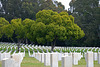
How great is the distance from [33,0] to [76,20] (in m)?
20.9

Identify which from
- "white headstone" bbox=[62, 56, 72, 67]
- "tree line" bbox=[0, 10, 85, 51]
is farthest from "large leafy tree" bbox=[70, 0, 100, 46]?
→ "white headstone" bbox=[62, 56, 72, 67]

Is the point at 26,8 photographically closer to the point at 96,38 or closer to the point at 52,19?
the point at 96,38

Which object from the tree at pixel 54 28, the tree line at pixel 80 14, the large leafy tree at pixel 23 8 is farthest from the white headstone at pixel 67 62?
the large leafy tree at pixel 23 8

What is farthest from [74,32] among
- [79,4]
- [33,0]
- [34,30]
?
[33,0]

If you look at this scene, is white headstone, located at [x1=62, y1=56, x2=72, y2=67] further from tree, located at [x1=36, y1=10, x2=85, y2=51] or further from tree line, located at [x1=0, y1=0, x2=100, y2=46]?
tree line, located at [x1=0, y1=0, x2=100, y2=46]

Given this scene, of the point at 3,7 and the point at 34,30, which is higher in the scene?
the point at 3,7

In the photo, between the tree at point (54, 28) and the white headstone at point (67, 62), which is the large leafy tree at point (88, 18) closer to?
the tree at point (54, 28)

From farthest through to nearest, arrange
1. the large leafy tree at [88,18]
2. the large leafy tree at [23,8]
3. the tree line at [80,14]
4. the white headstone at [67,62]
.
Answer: the large leafy tree at [23,8], the tree line at [80,14], the large leafy tree at [88,18], the white headstone at [67,62]

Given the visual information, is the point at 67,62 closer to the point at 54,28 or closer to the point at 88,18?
the point at 54,28

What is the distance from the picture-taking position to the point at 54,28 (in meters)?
32.4

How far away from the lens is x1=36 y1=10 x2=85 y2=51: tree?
3250 cm

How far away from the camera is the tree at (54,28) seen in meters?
32.5

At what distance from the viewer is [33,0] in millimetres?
69250

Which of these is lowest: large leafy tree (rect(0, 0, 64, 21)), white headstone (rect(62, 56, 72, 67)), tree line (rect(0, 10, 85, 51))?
white headstone (rect(62, 56, 72, 67))
